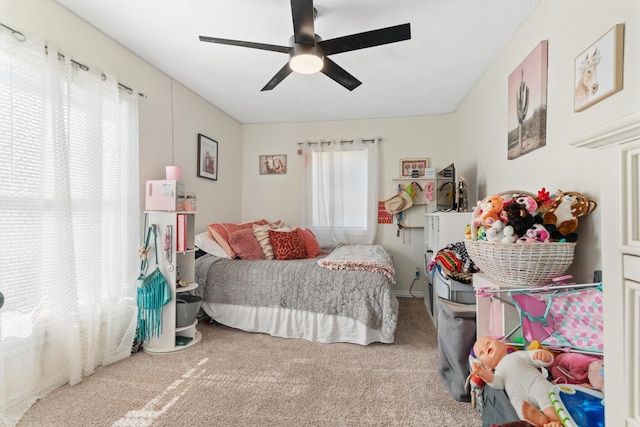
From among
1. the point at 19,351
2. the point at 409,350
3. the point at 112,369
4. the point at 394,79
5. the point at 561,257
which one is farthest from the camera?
the point at 394,79

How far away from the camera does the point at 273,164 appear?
4.43 metres

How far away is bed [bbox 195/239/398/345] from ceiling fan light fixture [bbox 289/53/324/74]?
1551 millimetres

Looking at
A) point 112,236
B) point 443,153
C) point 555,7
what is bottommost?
point 112,236

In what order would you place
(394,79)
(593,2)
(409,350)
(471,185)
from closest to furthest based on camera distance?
(593,2) < (409,350) < (394,79) < (471,185)

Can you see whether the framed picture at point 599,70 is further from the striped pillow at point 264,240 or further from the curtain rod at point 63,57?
the curtain rod at point 63,57

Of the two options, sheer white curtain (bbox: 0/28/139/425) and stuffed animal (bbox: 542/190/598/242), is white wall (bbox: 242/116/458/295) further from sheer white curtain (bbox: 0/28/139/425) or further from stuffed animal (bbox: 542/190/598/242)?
stuffed animal (bbox: 542/190/598/242)

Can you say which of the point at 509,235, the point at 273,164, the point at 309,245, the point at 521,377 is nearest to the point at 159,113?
the point at 273,164

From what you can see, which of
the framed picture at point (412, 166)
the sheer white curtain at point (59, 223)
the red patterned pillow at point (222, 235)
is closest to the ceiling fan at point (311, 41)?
the sheer white curtain at point (59, 223)

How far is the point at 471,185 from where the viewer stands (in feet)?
10.6

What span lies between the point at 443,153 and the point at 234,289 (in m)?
3.09

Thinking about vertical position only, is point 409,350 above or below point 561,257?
below

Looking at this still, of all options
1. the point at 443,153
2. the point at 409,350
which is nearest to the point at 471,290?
the point at 409,350

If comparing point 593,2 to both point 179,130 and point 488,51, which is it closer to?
point 488,51

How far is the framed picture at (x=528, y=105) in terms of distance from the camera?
1.73 m
